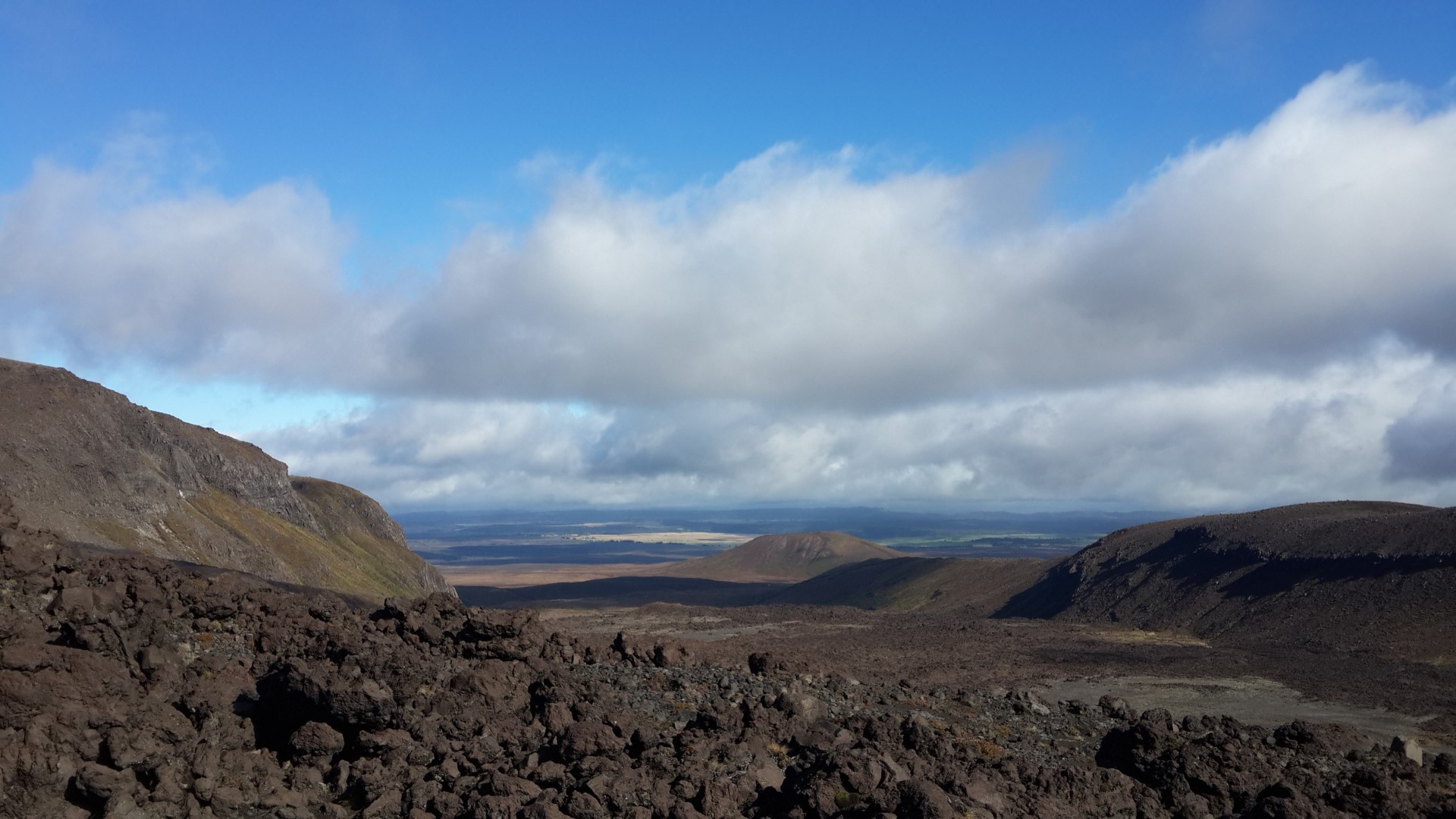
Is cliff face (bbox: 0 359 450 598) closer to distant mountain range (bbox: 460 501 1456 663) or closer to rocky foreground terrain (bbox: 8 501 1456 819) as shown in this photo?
rocky foreground terrain (bbox: 8 501 1456 819)

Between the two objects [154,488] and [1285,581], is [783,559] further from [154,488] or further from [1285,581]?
[154,488]

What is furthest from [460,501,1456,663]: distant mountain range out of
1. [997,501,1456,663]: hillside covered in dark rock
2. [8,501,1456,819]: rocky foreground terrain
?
[8,501,1456,819]: rocky foreground terrain

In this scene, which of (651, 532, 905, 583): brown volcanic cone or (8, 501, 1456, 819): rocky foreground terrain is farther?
(651, 532, 905, 583): brown volcanic cone

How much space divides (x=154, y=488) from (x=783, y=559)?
104328 millimetres

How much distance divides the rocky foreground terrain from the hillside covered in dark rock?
38.8 metres

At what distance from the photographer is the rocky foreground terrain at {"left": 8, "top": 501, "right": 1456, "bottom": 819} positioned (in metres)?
11.8

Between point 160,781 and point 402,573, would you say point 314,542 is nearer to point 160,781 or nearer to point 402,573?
point 402,573

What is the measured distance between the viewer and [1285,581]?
59.3m

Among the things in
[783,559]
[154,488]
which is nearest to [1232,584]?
[154,488]

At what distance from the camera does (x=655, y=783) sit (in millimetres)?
12195

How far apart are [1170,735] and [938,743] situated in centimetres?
386

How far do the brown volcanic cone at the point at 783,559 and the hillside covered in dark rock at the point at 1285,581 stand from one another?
59.4m

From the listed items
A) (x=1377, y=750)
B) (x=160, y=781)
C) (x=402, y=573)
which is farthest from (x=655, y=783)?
(x=402, y=573)

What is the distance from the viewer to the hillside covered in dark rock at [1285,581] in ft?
164
